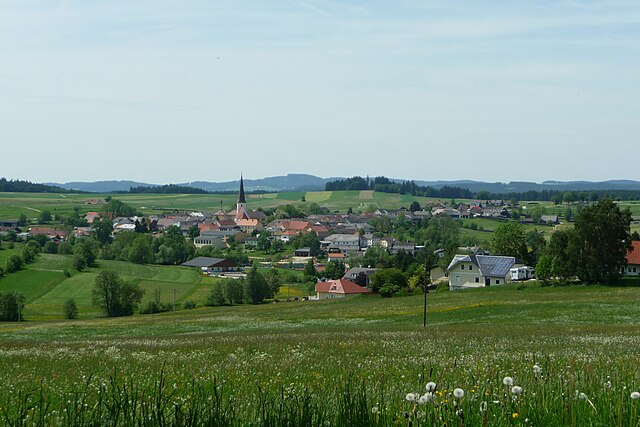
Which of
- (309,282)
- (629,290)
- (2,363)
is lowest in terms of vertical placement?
(309,282)

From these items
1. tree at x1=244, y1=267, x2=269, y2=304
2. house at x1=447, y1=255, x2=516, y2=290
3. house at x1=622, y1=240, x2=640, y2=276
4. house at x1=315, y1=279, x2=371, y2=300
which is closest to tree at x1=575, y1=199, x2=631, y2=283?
house at x1=622, y1=240, x2=640, y2=276

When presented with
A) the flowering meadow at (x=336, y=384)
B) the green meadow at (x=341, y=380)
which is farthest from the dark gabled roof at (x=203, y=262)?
the flowering meadow at (x=336, y=384)

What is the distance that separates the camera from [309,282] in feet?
466

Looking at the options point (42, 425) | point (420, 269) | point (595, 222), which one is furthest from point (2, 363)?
point (420, 269)

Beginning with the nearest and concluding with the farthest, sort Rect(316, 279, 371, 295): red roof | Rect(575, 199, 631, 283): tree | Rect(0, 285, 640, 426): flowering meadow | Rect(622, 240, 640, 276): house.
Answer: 1. Rect(0, 285, 640, 426): flowering meadow
2. Rect(575, 199, 631, 283): tree
3. Rect(622, 240, 640, 276): house
4. Rect(316, 279, 371, 295): red roof

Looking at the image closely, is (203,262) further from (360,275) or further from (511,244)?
(511,244)

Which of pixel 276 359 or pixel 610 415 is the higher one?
pixel 610 415

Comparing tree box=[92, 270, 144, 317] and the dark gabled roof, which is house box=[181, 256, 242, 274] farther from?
tree box=[92, 270, 144, 317]

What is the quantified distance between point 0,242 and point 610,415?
190 m

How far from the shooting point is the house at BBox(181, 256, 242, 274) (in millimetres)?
171637

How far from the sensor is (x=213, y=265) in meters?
173

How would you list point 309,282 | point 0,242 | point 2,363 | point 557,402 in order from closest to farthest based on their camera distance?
point 557,402
point 2,363
point 309,282
point 0,242

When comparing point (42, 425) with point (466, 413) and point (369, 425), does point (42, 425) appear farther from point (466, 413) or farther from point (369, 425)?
point (466, 413)

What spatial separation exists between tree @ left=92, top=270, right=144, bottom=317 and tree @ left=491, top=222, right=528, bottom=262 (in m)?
59.5
